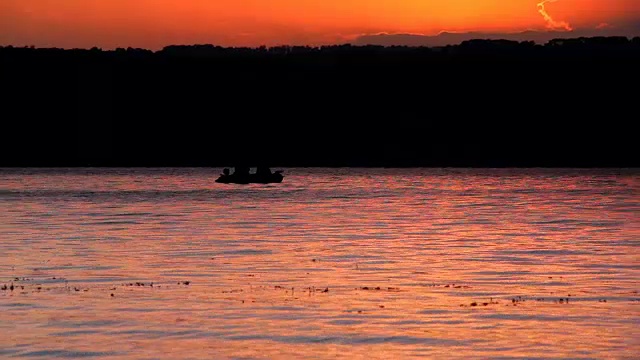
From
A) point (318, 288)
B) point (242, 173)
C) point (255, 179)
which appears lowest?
point (255, 179)

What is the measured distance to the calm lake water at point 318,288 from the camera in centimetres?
2773

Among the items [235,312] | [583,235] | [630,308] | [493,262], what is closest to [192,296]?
[235,312]

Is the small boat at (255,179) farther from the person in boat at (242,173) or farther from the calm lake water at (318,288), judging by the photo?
the calm lake water at (318,288)

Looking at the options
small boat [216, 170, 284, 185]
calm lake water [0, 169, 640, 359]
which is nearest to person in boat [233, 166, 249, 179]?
small boat [216, 170, 284, 185]

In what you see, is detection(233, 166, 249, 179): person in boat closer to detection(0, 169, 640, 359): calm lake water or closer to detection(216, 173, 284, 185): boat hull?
detection(216, 173, 284, 185): boat hull

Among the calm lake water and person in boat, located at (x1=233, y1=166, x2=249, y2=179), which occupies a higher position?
the calm lake water

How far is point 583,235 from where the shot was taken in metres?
60.0

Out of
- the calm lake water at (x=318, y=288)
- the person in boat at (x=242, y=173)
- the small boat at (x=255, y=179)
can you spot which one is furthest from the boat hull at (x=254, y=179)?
the calm lake water at (x=318, y=288)

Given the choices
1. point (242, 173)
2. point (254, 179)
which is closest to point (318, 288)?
point (254, 179)

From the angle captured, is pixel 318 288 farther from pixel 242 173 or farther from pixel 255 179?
pixel 242 173

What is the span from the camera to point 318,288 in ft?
121

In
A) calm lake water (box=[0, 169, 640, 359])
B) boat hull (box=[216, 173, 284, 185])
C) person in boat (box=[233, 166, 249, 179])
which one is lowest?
boat hull (box=[216, 173, 284, 185])

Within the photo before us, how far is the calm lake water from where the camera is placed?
91.0 ft

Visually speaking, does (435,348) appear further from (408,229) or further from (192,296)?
(408,229)
